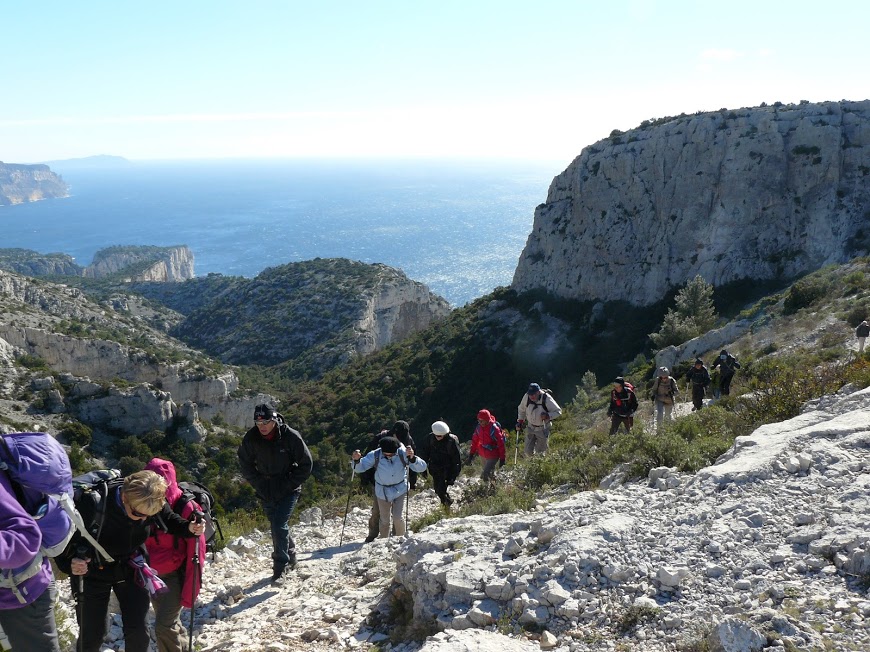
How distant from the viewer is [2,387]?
25.0m

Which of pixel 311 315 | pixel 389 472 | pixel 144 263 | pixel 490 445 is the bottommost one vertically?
pixel 311 315

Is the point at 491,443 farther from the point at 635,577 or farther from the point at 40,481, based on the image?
the point at 40,481

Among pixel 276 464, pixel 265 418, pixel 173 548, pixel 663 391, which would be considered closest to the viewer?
pixel 173 548

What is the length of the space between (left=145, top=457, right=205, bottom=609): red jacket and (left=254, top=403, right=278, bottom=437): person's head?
56.7 inches

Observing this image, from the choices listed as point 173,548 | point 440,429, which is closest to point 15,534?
point 173,548

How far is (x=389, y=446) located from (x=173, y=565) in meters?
3.10

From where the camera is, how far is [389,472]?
705 centimetres

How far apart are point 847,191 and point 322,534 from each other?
40.4 meters

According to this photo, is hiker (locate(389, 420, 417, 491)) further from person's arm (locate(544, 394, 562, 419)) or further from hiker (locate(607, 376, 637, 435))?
hiker (locate(607, 376, 637, 435))

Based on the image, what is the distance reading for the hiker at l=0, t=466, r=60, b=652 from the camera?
9.84 ft

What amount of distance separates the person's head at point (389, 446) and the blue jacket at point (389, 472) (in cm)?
7

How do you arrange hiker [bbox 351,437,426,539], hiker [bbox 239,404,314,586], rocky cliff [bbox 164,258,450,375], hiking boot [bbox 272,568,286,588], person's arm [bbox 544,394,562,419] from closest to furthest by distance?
hiker [bbox 239,404,314,586] → hiking boot [bbox 272,568,286,588] → hiker [bbox 351,437,426,539] → person's arm [bbox 544,394,562,419] → rocky cliff [bbox 164,258,450,375]

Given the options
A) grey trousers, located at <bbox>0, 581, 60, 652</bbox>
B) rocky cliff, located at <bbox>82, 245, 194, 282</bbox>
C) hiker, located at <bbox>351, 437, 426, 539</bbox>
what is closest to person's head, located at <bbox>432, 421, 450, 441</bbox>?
hiker, located at <bbox>351, 437, 426, 539</bbox>

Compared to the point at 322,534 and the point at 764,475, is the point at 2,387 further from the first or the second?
the point at 764,475
